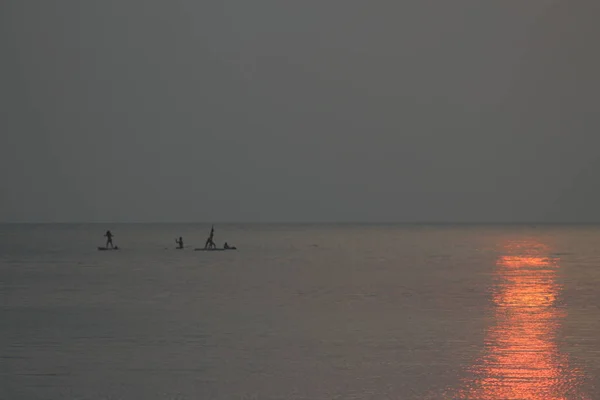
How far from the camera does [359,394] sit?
20656 mm

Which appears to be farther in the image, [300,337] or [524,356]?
[300,337]

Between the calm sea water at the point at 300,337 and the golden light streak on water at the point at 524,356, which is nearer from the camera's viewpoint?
the golden light streak on water at the point at 524,356

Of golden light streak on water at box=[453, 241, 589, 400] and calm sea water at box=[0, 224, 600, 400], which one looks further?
calm sea water at box=[0, 224, 600, 400]

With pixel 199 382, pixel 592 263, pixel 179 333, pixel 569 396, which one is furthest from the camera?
pixel 592 263

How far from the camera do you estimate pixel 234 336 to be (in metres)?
29.0

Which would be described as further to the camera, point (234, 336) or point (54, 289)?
point (54, 289)

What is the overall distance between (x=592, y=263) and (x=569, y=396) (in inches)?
2027

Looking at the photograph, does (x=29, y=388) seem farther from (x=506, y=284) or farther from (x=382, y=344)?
(x=506, y=284)

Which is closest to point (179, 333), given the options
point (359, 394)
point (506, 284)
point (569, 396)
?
point (359, 394)

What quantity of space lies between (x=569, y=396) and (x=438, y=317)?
13458 mm

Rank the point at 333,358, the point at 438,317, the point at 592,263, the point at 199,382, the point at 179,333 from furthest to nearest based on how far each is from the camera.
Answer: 1. the point at 592,263
2. the point at 438,317
3. the point at 179,333
4. the point at 333,358
5. the point at 199,382

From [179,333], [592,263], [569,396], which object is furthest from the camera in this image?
[592,263]

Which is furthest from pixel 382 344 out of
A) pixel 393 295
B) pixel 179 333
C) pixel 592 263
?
pixel 592 263

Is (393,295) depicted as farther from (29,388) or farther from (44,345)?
(29,388)
